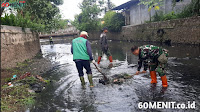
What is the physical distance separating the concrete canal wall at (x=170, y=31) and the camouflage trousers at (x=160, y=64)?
9.23 metres

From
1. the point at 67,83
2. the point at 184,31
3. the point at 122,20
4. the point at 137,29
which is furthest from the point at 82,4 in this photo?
the point at 67,83

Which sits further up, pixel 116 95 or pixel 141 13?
pixel 141 13

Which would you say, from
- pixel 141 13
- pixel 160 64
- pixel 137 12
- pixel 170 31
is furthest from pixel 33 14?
pixel 137 12

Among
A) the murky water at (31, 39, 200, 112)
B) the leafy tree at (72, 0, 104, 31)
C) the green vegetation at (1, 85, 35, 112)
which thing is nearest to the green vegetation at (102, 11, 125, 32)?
the leafy tree at (72, 0, 104, 31)

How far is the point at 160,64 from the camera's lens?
15.0 ft

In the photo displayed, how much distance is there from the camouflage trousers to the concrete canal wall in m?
9.23

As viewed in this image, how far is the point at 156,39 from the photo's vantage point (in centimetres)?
1775

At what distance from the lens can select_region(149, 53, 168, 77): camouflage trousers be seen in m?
4.43

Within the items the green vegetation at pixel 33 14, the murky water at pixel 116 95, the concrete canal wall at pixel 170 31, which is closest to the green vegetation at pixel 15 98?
the murky water at pixel 116 95

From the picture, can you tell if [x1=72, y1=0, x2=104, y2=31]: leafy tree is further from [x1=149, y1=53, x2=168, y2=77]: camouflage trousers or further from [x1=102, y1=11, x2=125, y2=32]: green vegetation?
[x1=149, y1=53, x2=168, y2=77]: camouflage trousers

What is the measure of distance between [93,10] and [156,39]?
80.7ft

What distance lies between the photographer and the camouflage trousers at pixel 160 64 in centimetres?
443

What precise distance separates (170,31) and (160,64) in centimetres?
1219

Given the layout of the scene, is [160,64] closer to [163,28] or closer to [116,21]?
[163,28]
